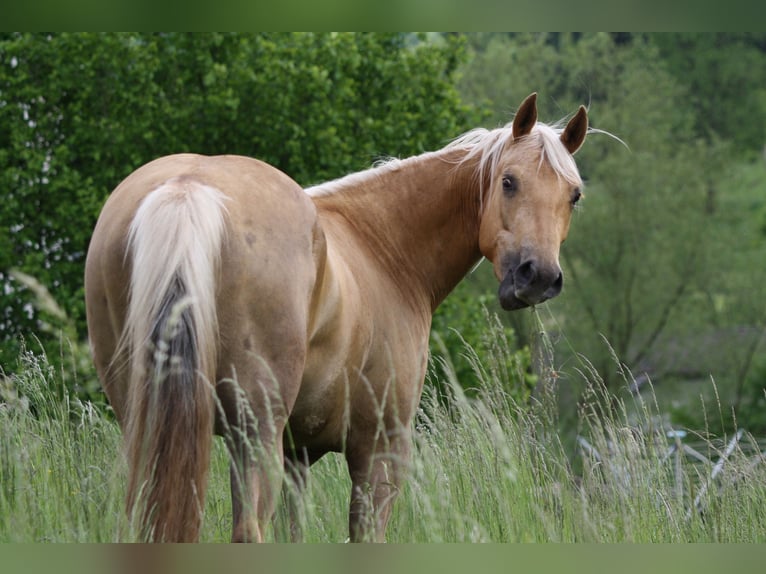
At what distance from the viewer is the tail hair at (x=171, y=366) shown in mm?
2281

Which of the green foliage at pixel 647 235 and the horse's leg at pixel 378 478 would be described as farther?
the green foliage at pixel 647 235

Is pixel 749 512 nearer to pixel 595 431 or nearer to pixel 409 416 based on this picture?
pixel 595 431

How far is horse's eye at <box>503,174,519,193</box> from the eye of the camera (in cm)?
377

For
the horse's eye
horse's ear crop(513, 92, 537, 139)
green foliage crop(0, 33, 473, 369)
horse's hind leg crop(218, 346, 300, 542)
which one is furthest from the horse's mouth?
green foliage crop(0, 33, 473, 369)

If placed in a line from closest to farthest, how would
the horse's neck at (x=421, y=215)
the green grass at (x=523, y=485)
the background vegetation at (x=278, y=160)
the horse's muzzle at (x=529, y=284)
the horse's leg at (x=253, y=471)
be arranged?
the horse's leg at (x=253, y=471) < the green grass at (x=523, y=485) < the horse's muzzle at (x=529, y=284) < the horse's neck at (x=421, y=215) < the background vegetation at (x=278, y=160)

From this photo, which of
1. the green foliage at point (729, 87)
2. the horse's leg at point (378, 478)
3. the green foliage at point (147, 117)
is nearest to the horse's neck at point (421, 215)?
the horse's leg at point (378, 478)

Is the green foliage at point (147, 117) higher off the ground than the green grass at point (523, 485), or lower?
higher

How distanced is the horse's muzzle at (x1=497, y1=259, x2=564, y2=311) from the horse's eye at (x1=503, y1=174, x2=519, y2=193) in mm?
335

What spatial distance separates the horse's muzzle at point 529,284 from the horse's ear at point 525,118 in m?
0.62

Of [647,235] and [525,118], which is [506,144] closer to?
[525,118]

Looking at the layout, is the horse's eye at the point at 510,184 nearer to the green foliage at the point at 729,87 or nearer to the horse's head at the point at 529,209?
the horse's head at the point at 529,209

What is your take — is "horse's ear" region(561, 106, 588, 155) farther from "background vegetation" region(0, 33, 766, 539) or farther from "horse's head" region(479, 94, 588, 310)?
"background vegetation" region(0, 33, 766, 539)

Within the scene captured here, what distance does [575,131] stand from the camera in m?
4.08

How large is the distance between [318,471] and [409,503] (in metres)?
1.19
